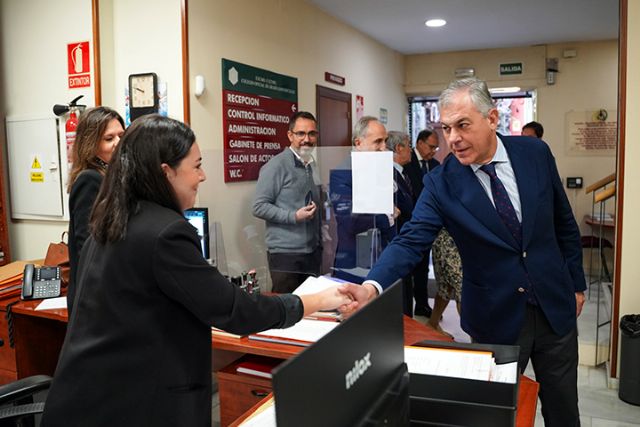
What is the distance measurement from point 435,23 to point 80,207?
489 centimetres

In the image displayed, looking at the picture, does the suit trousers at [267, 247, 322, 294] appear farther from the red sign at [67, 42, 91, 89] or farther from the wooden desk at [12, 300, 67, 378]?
the red sign at [67, 42, 91, 89]

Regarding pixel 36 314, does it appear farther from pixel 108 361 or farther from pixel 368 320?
pixel 368 320

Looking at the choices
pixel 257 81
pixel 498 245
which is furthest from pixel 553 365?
pixel 257 81

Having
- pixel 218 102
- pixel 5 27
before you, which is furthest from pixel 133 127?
pixel 5 27

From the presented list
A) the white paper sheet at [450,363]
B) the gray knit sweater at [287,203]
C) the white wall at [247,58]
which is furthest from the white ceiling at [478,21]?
the white paper sheet at [450,363]

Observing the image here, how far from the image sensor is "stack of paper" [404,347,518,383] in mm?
1221

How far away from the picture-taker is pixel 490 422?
1.09 metres

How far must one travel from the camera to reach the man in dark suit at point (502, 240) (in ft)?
6.06

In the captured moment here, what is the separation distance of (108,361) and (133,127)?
52 cm

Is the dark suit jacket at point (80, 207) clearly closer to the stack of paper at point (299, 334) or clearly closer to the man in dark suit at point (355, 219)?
the stack of paper at point (299, 334)

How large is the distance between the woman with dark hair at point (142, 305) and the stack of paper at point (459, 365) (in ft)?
1.33

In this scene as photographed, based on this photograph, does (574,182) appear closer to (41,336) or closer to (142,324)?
(41,336)

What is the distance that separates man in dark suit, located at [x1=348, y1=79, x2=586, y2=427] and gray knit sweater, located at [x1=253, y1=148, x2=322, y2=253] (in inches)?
52.6

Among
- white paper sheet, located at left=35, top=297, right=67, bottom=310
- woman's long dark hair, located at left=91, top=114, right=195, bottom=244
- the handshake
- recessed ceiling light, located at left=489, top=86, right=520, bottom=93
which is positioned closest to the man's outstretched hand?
the handshake
